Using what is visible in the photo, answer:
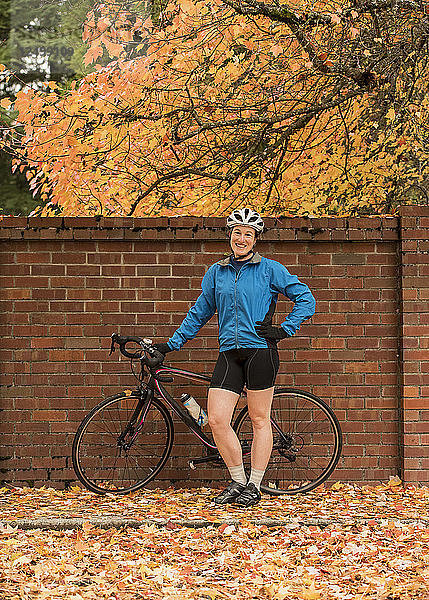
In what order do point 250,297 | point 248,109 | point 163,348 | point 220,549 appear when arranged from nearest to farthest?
point 220,549 < point 250,297 < point 163,348 < point 248,109

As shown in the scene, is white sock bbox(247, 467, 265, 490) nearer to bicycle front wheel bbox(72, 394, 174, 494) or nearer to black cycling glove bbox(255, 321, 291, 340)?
bicycle front wheel bbox(72, 394, 174, 494)

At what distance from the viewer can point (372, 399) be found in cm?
661

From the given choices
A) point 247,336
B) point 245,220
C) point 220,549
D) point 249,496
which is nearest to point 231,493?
point 249,496

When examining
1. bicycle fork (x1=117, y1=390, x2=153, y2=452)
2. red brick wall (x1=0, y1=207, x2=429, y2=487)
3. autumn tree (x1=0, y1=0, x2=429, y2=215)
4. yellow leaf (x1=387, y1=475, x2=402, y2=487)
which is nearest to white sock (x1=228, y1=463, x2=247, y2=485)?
red brick wall (x1=0, y1=207, x2=429, y2=487)

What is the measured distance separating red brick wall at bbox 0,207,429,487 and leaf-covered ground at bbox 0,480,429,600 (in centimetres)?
35

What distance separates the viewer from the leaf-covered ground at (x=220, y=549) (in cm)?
432

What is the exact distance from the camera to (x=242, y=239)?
231 inches

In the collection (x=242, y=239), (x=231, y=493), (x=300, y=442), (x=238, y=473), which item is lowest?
(x=231, y=493)

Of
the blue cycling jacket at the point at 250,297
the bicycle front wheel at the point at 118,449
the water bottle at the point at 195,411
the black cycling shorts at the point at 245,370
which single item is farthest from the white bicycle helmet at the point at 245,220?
the bicycle front wheel at the point at 118,449

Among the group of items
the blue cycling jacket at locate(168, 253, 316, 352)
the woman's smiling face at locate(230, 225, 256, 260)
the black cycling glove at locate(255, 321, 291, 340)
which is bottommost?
the black cycling glove at locate(255, 321, 291, 340)

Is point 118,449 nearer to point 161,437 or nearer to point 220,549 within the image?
point 161,437

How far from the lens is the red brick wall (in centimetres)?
655

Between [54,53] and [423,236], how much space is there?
19.0m

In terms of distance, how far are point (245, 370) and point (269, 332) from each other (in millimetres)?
316
